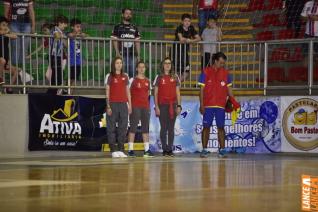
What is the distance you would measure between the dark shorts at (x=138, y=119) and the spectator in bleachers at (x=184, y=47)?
7.05ft

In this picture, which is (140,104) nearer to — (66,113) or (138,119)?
(138,119)

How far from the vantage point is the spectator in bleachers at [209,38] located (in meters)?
18.1

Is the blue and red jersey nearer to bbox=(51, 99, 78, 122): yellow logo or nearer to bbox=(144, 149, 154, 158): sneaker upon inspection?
bbox=(144, 149, 154, 158): sneaker

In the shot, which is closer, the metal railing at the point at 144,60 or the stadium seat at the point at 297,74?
the metal railing at the point at 144,60

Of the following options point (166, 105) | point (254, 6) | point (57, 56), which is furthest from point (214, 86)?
point (254, 6)

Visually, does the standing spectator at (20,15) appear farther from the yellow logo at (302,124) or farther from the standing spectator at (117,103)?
the yellow logo at (302,124)

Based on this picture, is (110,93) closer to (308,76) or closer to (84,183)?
(308,76)

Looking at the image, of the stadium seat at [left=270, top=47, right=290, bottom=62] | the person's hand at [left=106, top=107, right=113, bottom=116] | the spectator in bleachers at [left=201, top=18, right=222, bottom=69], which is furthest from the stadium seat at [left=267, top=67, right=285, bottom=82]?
the person's hand at [left=106, top=107, right=113, bottom=116]

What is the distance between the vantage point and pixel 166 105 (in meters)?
16.3

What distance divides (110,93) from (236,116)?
3592 mm

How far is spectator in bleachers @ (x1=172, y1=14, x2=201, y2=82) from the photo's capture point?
17.9m

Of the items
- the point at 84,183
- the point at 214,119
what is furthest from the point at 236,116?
the point at 84,183

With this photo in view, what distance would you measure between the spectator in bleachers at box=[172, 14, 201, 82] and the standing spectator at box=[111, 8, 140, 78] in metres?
1.05

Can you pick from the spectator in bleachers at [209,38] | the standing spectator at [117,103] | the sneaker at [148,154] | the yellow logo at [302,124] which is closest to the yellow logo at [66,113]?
the standing spectator at [117,103]
